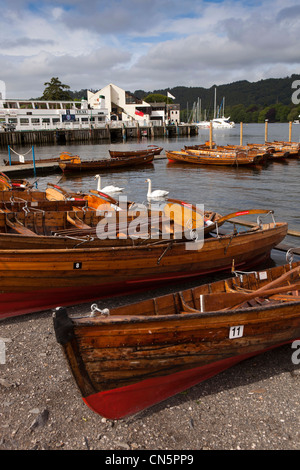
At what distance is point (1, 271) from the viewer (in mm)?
7414

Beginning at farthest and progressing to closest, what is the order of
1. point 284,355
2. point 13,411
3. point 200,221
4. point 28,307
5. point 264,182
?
point 264,182 → point 200,221 → point 28,307 → point 284,355 → point 13,411

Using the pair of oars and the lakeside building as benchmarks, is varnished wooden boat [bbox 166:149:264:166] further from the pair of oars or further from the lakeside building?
the lakeside building

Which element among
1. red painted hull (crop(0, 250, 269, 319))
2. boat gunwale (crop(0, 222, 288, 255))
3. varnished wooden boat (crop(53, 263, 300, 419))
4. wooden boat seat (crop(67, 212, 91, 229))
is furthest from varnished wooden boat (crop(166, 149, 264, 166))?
varnished wooden boat (crop(53, 263, 300, 419))

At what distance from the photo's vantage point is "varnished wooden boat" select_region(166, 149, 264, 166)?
3762 centimetres

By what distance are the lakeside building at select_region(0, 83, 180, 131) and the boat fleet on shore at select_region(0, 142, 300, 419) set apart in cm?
6649

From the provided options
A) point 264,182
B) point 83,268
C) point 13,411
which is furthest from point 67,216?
point 264,182

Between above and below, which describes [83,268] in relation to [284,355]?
above

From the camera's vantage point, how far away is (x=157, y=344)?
4930 millimetres

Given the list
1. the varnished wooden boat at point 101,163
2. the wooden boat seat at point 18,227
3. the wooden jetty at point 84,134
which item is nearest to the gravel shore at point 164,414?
the wooden boat seat at point 18,227

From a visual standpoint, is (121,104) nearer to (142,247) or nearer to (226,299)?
(142,247)

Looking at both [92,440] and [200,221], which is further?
[200,221]

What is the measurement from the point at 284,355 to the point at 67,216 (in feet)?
24.0

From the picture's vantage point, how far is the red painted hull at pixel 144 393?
4.91m
